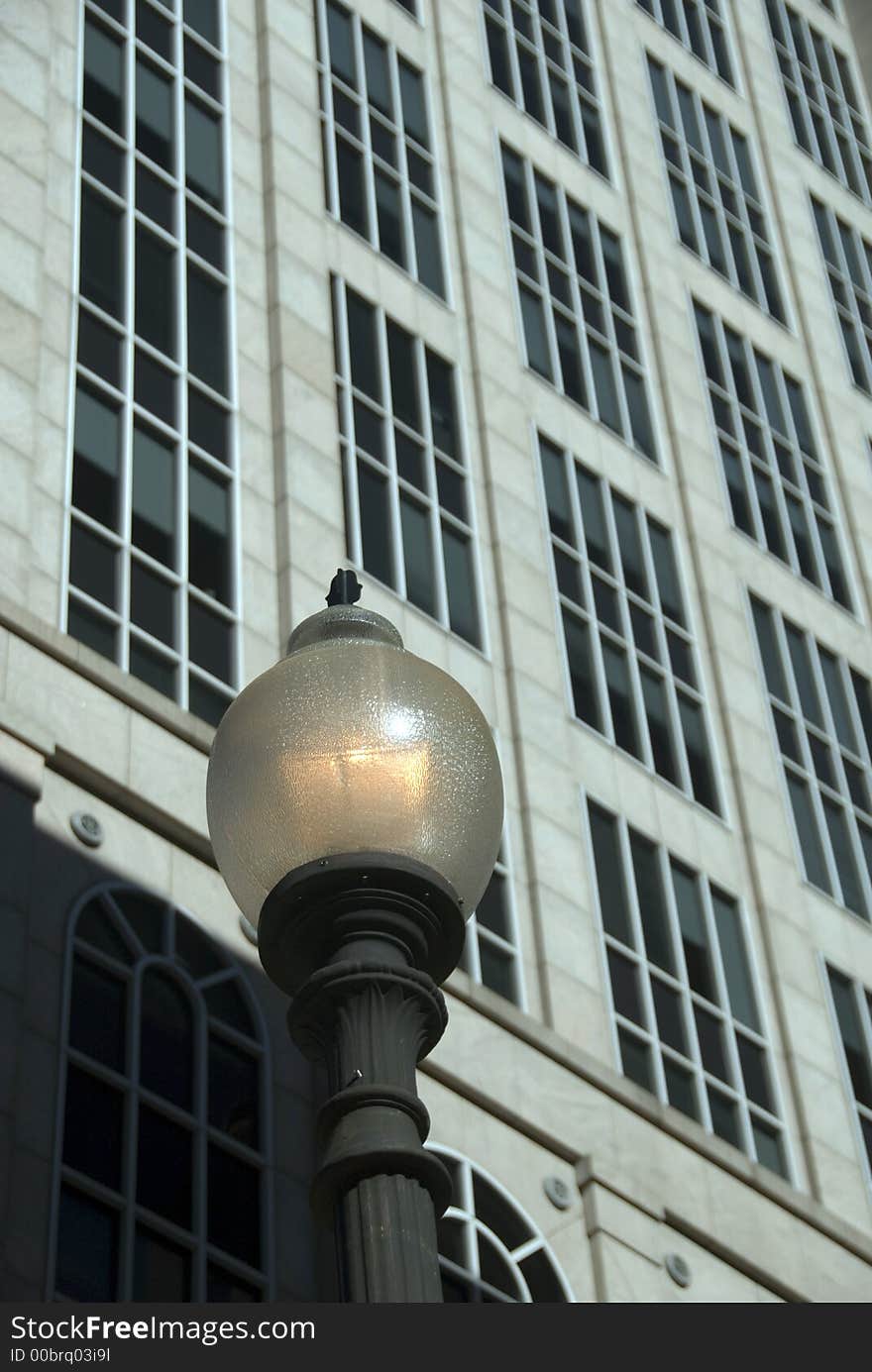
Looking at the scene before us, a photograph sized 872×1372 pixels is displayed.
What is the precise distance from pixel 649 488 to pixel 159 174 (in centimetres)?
892

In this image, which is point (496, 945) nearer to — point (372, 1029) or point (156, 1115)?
point (156, 1115)

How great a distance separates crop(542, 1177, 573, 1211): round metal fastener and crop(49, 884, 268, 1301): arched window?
3.61 metres

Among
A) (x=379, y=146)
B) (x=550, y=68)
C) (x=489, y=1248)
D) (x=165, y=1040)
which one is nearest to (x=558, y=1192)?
(x=489, y=1248)

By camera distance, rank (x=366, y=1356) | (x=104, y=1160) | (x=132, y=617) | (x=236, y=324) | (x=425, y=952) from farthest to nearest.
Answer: (x=236, y=324), (x=132, y=617), (x=104, y=1160), (x=425, y=952), (x=366, y=1356)

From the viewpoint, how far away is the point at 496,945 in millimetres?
25266

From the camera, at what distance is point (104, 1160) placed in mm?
19109

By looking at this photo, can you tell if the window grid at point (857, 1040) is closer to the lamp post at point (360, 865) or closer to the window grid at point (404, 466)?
the window grid at point (404, 466)

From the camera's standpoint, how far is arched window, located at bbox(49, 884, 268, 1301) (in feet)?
61.4

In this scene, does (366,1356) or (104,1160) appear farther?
(104,1160)

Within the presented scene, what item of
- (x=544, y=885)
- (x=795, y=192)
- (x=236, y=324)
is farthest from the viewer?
(x=795, y=192)

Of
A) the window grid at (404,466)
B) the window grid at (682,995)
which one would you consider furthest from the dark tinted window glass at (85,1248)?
the window grid at (404,466)

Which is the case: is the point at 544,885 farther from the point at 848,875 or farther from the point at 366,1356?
the point at 366,1356

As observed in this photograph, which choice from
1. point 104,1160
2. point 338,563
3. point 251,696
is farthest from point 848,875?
point 251,696

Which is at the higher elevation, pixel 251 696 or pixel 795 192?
pixel 795 192
